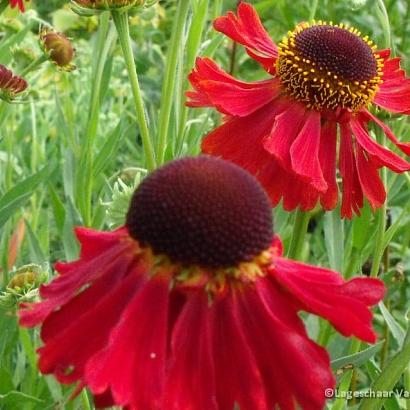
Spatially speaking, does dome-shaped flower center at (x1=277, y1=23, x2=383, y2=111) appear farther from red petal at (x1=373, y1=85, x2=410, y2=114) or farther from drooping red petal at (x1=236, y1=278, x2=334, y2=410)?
drooping red petal at (x1=236, y1=278, x2=334, y2=410)

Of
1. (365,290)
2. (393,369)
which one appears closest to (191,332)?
(365,290)

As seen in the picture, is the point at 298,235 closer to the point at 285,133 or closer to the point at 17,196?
the point at 285,133

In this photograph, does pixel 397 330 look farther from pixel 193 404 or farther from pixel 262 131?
pixel 193 404

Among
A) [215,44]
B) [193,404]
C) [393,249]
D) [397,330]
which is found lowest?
[393,249]

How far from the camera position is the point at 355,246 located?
3.28ft

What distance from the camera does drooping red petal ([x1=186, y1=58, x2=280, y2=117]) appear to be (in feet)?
2.97

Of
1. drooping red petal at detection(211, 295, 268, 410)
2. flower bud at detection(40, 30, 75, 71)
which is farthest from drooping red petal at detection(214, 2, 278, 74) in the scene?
drooping red petal at detection(211, 295, 268, 410)

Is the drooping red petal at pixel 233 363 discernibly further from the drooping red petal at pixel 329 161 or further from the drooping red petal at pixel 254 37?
the drooping red petal at pixel 254 37

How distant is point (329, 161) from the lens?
0.91 metres

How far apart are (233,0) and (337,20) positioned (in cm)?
27

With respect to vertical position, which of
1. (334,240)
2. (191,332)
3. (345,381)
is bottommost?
(345,381)

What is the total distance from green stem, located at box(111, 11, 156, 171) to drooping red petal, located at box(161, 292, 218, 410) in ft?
0.92

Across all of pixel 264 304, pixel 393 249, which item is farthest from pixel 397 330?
pixel 393 249

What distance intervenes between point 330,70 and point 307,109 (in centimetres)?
5
